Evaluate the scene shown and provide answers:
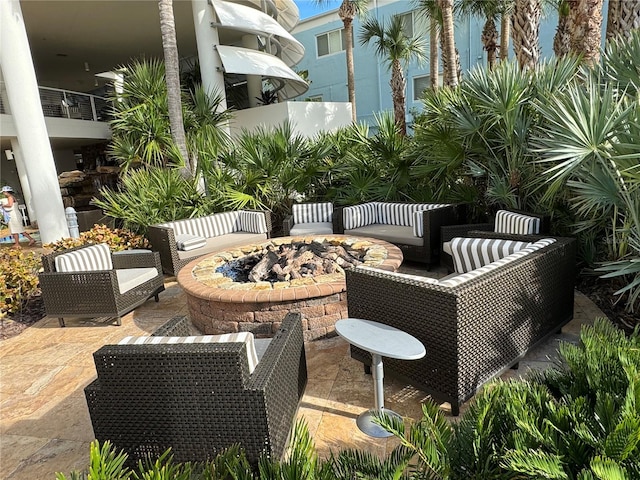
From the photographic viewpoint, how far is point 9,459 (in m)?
2.75

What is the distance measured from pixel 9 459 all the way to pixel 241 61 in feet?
34.8

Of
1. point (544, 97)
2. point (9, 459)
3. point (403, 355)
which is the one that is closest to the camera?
point (403, 355)

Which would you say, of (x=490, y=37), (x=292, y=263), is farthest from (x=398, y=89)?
(x=292, y=263)

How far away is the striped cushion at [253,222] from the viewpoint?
7.67 m

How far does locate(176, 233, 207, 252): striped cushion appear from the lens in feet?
21.9

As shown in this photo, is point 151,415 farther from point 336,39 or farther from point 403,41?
point 336,39

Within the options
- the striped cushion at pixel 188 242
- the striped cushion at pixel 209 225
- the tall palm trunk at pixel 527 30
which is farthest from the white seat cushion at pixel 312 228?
the tall palm trunk at pixel 527 30

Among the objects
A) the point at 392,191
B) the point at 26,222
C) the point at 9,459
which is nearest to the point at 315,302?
the point at 9,459

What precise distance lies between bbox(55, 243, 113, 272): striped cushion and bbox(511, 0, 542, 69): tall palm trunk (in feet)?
26.2

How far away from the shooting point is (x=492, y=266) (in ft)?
10.2

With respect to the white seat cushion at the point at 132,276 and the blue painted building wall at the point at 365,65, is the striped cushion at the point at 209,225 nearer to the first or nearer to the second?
the white seat cushion at the point at 132,276

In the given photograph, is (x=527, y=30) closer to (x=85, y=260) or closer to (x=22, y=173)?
(x=85, y=260)

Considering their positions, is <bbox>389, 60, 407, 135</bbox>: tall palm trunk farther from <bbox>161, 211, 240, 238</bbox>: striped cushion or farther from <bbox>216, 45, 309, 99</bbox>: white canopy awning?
<bbox>161, 211, 240, 238</bbox>: striped cushion

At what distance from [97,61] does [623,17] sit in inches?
680
